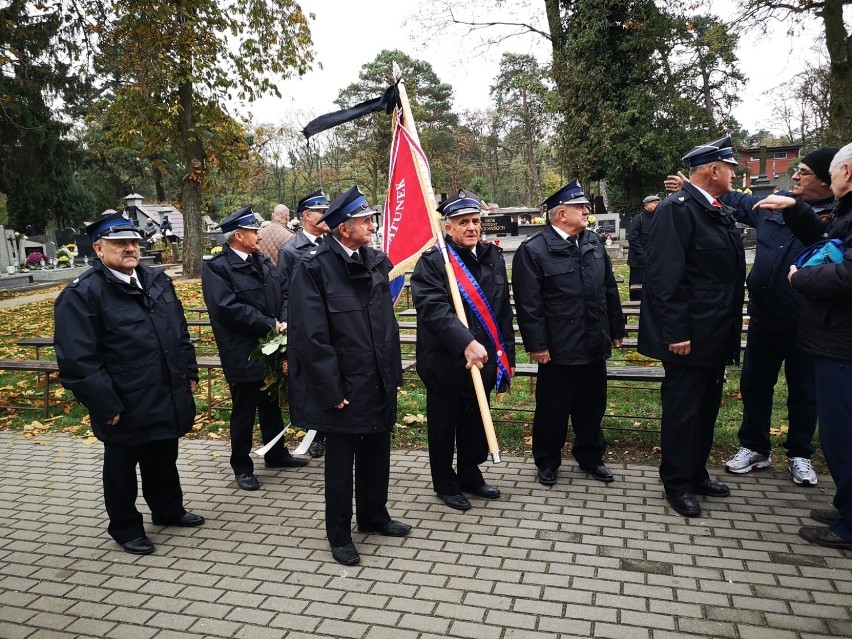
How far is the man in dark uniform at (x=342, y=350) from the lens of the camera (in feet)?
12.4

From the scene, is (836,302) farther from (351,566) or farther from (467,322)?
(351,566)

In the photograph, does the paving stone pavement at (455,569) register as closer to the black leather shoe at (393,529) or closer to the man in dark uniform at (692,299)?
the black leather shoe at (393,529)

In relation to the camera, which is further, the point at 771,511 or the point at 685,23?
the point at 685,23

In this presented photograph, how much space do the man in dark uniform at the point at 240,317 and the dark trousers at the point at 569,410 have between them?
2.21m

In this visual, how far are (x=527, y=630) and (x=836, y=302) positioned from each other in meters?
2.53

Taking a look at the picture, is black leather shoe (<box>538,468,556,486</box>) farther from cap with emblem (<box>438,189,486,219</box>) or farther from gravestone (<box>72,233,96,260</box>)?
gravestone (<box>72,233,96,260</box>)

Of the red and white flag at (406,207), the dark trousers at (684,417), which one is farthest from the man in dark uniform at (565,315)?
the red and white flag at (406,207)

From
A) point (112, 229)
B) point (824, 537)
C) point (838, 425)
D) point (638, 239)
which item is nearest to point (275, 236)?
point (112, 229)

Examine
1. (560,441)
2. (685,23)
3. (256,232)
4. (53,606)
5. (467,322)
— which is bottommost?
(53,606)

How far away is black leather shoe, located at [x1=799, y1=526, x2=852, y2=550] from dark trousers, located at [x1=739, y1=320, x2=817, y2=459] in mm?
1034

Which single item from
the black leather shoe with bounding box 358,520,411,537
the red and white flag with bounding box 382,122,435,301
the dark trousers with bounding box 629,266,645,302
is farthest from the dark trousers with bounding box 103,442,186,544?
the dark trousers with bounding box 629,266,645,302

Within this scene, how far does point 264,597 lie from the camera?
3555 mm

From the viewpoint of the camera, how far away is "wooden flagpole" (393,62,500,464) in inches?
169

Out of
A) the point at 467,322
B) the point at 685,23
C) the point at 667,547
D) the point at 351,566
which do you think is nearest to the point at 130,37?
the point at 467,322
